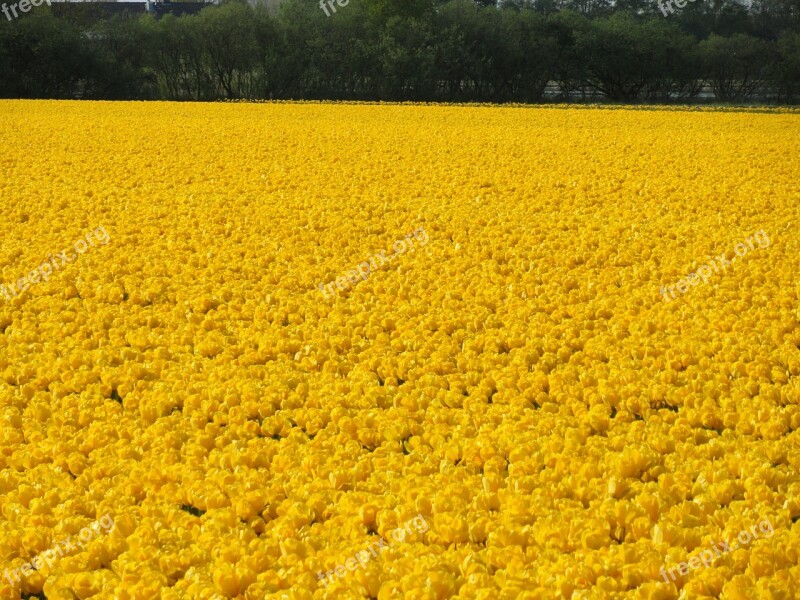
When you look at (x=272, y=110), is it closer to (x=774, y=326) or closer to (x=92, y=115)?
(x=92, y=115)

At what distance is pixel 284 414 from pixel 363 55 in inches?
1882

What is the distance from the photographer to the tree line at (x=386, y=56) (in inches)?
1918

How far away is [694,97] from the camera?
57375 millimetres

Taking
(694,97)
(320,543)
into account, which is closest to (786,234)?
(320,543)
